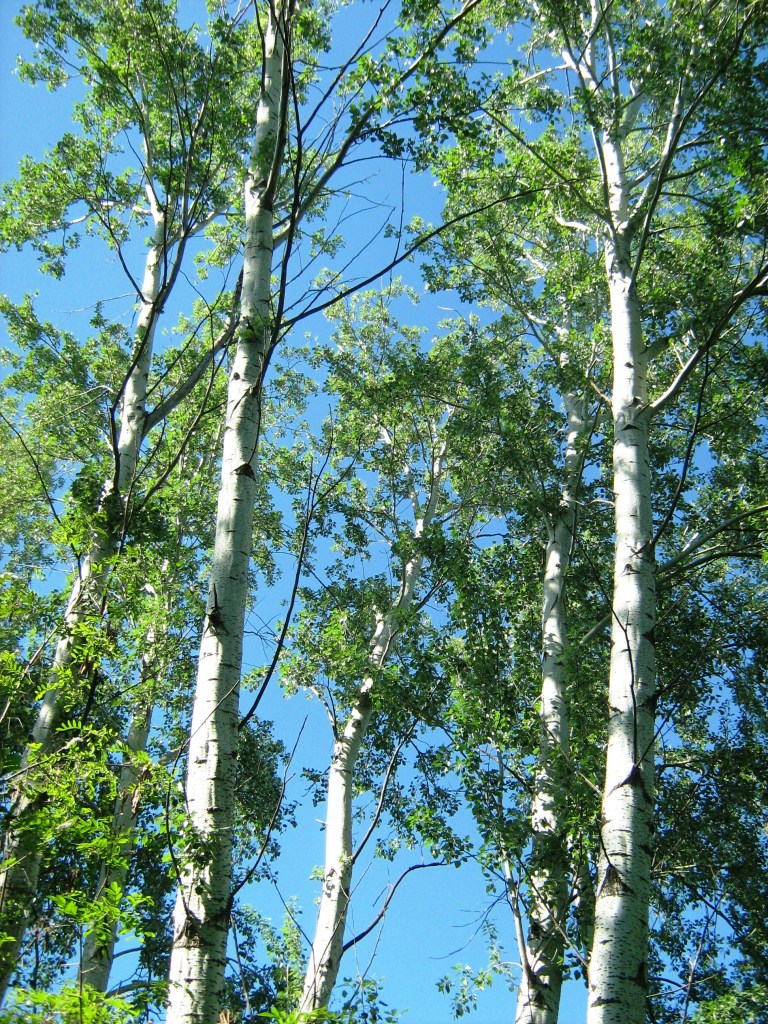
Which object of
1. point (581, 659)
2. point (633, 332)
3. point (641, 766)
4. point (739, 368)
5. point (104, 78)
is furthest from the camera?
point (104, 78)

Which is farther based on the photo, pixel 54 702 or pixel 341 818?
pixel 341 818

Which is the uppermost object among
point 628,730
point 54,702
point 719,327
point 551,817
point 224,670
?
point 719,327

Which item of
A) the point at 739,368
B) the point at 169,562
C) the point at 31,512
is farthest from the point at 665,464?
the point at 31,512

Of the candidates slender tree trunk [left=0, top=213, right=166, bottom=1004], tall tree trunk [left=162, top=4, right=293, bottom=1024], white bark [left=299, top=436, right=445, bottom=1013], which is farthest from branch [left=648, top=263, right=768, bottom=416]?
white bark [left=299, top=436, right=445, bottom=1013]

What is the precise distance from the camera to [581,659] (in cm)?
821

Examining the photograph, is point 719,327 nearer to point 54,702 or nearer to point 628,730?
point 628,730

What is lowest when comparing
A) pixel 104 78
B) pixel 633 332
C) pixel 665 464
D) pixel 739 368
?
pixel 633 332

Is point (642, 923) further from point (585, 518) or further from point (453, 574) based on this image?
point (585, 518)

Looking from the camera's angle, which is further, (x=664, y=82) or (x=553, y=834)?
(x=664, y=82)

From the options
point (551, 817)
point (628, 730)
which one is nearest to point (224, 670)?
point (628, 730)

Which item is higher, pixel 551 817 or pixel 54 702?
pixel 54 702

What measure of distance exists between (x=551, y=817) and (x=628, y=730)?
3107 millimetres

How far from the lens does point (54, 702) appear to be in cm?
586

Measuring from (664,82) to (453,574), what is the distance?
4.70 meters
